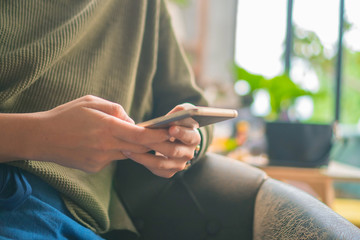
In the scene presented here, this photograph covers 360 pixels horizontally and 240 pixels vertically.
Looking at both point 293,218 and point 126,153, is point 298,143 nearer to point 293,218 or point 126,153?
point 293,218

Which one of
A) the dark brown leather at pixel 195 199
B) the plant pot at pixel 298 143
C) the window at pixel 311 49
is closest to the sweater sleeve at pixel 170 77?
the dark brown leather at pixel 195 199

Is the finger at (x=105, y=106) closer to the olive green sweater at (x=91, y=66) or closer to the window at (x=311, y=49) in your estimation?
the olive green sweater at (x=91, y=66)

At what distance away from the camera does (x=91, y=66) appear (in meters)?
0.66

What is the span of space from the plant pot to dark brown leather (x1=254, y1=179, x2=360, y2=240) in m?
0.72

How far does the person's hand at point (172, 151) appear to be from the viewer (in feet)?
1.39

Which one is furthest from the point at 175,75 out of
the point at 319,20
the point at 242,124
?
the point at 319,20

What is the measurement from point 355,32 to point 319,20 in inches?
16.1

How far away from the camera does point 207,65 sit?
154 inches

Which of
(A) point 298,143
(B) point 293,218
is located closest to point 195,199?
(B) point 293,218

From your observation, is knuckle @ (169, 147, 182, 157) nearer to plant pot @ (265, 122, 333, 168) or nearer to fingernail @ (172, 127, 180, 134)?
fingernail @ (172, 127, 180, 134)

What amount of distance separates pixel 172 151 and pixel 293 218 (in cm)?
24

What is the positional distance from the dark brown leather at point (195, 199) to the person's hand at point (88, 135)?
0.28m

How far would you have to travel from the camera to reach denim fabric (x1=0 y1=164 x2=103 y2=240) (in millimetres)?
457

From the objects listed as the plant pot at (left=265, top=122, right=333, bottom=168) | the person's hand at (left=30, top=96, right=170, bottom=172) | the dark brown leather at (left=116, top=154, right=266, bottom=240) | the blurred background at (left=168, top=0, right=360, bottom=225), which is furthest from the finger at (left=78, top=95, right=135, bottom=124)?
the blurred background at (left=168, top=0, right=360, bottom=225)
